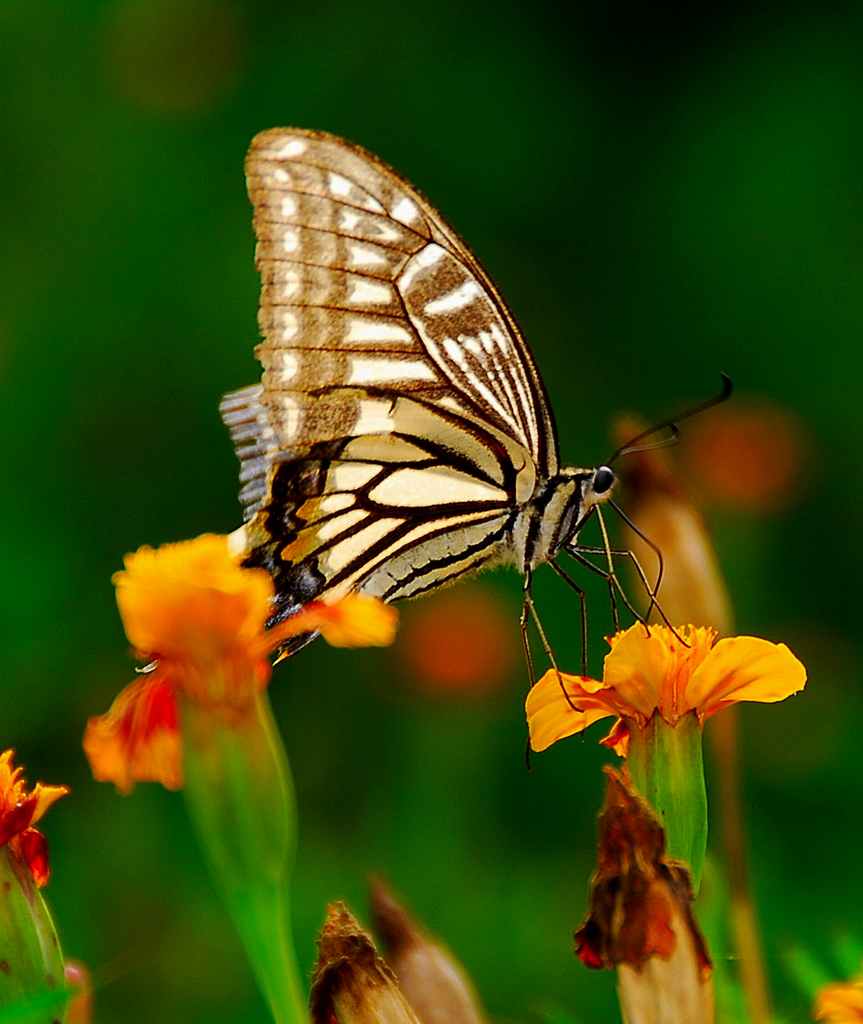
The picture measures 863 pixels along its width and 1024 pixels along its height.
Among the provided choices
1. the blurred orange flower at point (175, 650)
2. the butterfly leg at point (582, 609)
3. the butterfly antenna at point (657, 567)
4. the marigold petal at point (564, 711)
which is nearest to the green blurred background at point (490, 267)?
the butterfly leg at point (582, 609)

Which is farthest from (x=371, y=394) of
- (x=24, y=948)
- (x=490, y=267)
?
(x=490, y=267)

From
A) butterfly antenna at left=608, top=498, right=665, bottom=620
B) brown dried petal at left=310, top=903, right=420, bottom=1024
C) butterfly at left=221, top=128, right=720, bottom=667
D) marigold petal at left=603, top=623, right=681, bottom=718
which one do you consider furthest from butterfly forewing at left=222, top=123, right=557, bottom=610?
brown dried petal at left=310, top=903, right=420, bottom=1024

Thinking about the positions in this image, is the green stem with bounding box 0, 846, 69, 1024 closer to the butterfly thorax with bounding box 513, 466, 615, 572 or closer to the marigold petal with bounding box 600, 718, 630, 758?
the marigold petal with bounding box 600, 718, 630, 758

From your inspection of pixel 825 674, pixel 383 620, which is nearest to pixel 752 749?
pixel 825 674

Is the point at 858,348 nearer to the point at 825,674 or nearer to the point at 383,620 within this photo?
the point at 825,674

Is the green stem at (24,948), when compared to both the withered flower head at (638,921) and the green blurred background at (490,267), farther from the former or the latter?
the green blurred background at (490,267)

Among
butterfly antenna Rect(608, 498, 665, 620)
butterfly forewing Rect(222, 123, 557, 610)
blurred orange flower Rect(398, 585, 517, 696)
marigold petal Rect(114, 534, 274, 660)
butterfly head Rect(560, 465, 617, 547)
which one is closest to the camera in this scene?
marigold petal Rect(114, 534, 274, 660)
